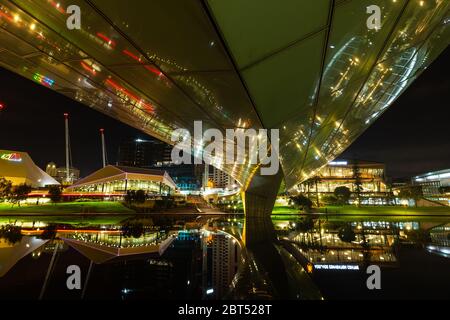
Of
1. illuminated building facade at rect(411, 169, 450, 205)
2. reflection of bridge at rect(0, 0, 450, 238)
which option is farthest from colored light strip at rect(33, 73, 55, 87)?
illuminated building facade at rect(411, 169, 450, 205)

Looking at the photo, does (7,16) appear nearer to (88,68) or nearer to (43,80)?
(88,68)

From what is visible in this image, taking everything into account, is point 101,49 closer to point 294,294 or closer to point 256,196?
point 294,294

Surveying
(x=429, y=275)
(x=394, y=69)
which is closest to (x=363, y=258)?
(x=429, y=275)

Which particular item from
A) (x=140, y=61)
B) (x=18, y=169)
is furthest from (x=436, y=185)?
(x=18, y=169)

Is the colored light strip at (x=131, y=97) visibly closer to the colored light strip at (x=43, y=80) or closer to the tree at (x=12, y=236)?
the colored light strip at (x=43, y=80)

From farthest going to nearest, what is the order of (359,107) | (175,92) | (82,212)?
(82,212) < (359,107) < (175,92)

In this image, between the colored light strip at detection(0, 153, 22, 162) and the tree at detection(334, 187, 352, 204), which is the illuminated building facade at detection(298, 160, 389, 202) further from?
the colored light strip at detection(0, 153, 22, 162)
